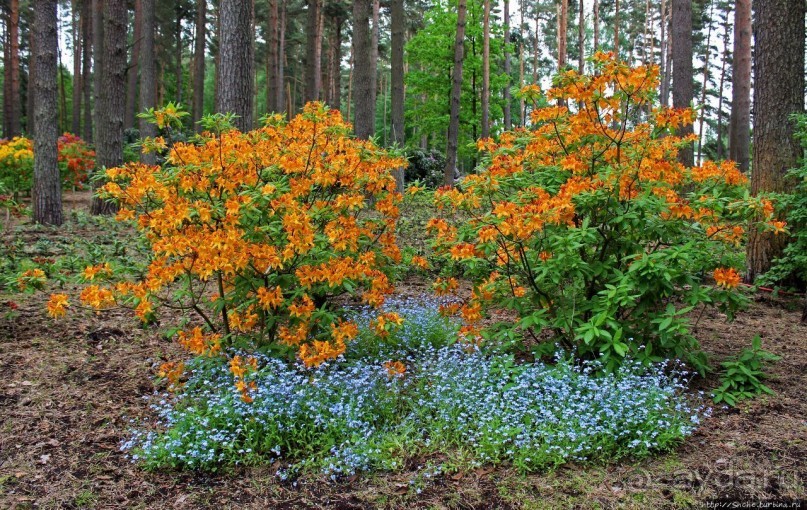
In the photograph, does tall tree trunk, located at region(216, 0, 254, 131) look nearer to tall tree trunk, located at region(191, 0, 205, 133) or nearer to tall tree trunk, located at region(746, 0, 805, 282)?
tall tree trunk, located at region(746, 0, 805, 282)

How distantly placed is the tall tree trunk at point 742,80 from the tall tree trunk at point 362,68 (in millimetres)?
7878

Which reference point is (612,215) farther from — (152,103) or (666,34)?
(666,34)

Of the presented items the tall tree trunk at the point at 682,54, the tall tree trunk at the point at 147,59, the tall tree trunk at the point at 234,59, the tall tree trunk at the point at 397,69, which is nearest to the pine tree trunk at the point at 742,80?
the tall tree trunk at the point at 682,54

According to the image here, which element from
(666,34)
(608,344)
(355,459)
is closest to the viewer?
(355,459)

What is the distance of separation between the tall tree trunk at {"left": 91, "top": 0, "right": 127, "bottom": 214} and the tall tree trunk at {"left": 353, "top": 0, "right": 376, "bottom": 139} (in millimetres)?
3362

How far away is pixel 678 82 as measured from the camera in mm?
9406

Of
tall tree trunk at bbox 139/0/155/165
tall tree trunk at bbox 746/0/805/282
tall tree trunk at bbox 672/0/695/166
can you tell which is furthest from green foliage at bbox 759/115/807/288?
tall tree trunk at bbox 139/0/155/165

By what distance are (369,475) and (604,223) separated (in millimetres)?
1882

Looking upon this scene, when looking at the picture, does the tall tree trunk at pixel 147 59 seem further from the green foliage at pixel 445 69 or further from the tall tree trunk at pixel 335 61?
the tall tree trunk at pixel 335 61

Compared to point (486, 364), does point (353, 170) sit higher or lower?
higher

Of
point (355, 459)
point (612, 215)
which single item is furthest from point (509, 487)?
point (612, 215)

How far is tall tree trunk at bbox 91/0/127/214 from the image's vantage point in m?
8.41

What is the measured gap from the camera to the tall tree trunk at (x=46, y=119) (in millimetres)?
7301

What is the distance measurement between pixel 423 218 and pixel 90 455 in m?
6.69
